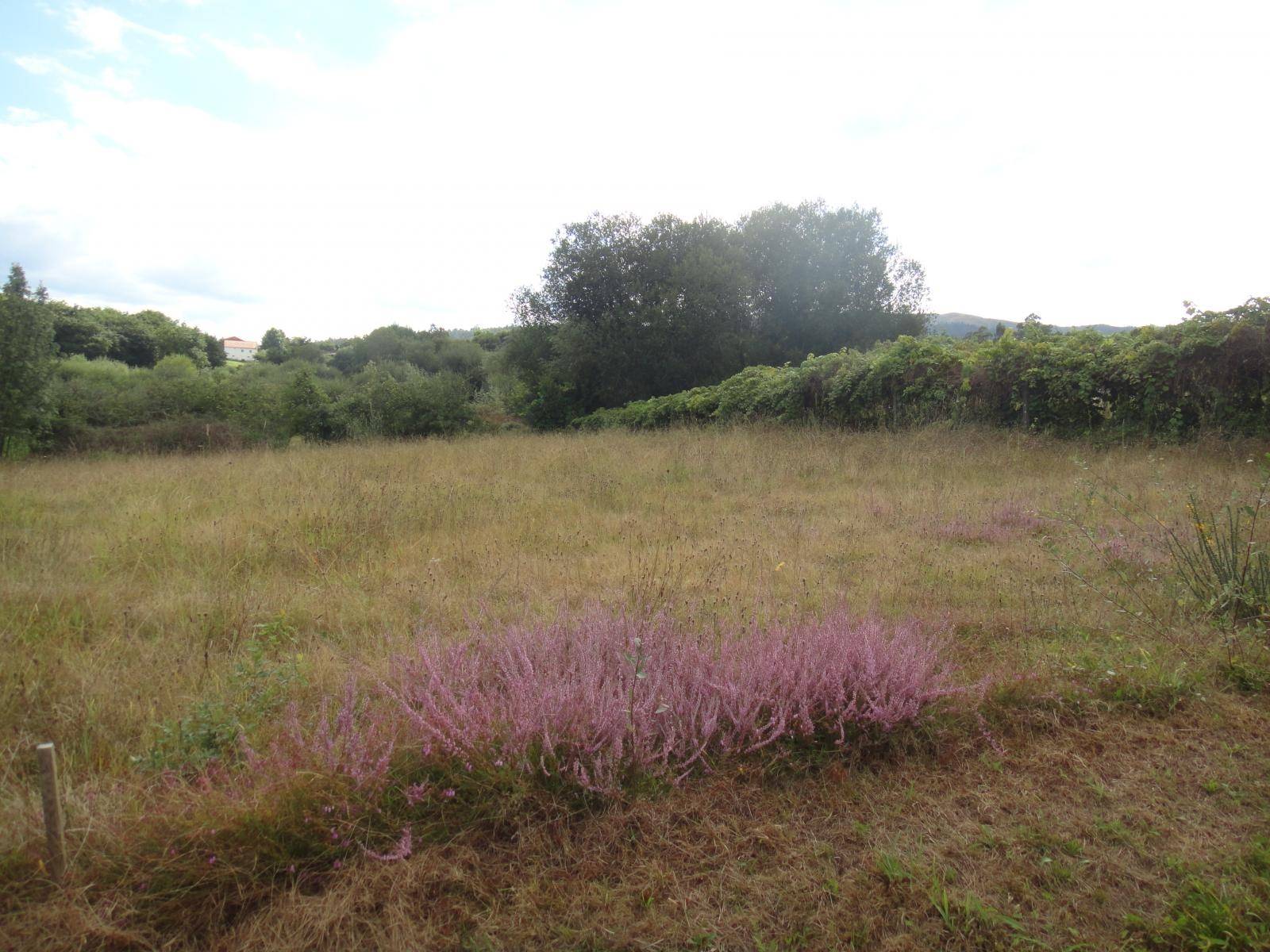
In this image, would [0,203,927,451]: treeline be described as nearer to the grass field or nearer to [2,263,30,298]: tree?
[2,263,30,298]: tree

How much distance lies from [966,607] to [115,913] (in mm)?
4237

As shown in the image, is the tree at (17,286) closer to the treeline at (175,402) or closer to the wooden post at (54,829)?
the treeline at (175,402)

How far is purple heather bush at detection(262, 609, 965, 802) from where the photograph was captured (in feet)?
8.02

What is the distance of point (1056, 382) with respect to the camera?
10.1 m

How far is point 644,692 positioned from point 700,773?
0.39 metres

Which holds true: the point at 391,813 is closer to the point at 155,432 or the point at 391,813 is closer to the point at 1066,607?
the point at 1066,607

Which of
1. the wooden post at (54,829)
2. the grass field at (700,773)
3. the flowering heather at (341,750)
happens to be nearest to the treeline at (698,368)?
the grass field at (700,773)

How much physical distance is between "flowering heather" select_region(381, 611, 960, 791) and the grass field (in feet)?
0.50

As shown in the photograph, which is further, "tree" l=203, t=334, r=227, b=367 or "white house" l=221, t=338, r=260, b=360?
"white house" l=221, t=338, r=260, b=360

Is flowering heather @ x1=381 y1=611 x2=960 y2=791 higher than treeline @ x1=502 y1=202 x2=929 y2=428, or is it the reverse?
treeline @ x1=502 y1=202 x2=929 y2=428

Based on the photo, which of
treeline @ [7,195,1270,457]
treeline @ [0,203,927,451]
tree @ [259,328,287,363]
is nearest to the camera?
treeline @ [7,195,1270,457]

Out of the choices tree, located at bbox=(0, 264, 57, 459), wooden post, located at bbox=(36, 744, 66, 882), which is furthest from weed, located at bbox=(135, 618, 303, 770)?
tree, located at bbox=(0, 264, 57, 459)

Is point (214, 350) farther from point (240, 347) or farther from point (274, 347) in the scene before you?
point (240, 347)

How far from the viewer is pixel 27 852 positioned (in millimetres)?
2039
